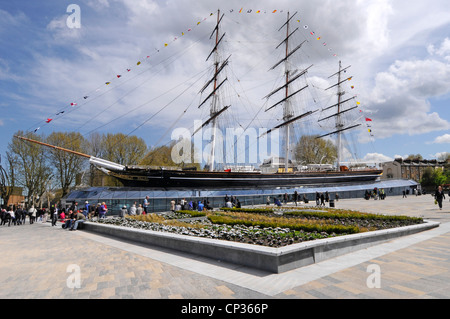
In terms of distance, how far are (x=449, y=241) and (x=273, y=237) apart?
5336mm

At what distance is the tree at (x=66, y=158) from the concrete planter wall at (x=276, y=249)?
124 feet

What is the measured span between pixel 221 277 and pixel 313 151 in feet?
218

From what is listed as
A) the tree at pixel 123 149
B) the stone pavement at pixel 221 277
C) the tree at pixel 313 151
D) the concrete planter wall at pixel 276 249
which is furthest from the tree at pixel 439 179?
the stone pavement at pixel 221 277

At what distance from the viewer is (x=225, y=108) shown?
37.8 metres

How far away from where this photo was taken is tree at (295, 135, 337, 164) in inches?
2628

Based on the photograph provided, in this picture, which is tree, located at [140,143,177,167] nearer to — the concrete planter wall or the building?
the concrete planter wall

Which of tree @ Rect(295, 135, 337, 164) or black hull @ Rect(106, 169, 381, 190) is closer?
black hull @ Rect(106, 169, 381, 190)

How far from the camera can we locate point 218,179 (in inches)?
1404

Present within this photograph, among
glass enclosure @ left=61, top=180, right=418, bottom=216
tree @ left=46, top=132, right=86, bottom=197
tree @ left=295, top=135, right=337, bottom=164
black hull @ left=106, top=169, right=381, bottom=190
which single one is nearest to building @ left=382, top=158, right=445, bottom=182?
tree @ left=295, top=135, right=337, bottom=164

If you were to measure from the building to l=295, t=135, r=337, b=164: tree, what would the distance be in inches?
1224

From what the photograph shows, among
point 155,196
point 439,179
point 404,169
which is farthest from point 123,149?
point 404,169

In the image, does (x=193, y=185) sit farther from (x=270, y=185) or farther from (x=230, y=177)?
(x=270, y=185)

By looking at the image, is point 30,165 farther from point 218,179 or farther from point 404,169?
point 404,169
